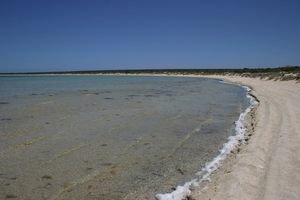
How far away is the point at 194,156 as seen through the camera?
5105 mm

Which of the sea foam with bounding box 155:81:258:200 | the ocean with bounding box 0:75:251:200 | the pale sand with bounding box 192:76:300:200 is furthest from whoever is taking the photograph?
the ocean with bounding box 0:75:251:200

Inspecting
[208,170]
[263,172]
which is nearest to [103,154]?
[208,170]

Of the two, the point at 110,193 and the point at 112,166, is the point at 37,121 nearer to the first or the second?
the point at 112,166

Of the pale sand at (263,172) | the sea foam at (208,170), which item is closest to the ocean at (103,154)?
the sea foam at (208,170)

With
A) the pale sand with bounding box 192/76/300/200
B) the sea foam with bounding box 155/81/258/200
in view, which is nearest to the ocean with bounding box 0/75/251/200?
the sea foam with bounding box 155/81/258/200

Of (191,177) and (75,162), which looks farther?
(75,162)

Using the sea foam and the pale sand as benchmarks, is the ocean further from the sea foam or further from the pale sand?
the pale sand

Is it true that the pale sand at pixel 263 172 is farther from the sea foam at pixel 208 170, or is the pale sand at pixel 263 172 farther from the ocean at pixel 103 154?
the ocean at pixel 103 154

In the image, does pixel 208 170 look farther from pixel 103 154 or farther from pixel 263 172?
pixel 103 154

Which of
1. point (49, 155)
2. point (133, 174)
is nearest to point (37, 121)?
point (49, 155)

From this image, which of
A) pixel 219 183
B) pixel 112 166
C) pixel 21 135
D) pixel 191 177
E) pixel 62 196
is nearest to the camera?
pixel 62 196

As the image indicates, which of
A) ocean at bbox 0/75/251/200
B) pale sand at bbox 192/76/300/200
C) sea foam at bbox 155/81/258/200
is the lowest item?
ocean at bbox 0/75/251/200

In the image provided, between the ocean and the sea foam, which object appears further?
the ocean

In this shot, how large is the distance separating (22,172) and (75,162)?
0.95m
